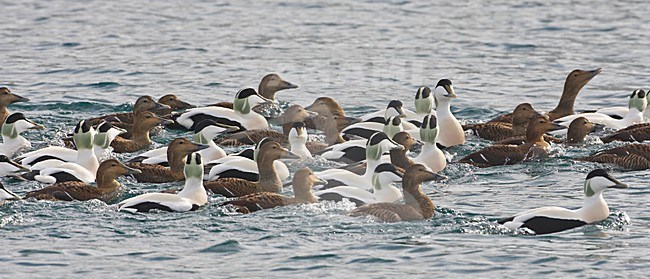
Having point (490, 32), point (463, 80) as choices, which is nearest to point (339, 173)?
point (463, 80)

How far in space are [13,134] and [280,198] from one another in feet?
16.7

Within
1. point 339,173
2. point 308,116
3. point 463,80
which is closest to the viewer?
point 339,173

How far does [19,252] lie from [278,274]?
2409 mm

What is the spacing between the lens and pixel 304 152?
16844mm

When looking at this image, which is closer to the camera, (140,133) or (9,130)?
(9,130)

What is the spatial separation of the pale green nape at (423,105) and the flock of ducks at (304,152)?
1cm

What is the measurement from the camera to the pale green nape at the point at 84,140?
16344 mm

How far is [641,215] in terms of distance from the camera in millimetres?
14047

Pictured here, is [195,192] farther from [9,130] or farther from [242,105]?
[242,105]

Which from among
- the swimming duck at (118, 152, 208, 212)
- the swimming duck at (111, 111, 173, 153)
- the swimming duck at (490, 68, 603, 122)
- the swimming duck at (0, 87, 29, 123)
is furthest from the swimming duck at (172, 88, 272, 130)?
the swimming duck at (118, 152, 208, 212)

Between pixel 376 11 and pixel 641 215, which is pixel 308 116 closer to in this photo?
pixel 641 215

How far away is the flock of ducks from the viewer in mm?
13945

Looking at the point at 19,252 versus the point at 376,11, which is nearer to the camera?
the point at 19,252

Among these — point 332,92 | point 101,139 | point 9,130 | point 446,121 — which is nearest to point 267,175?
point 101,139
